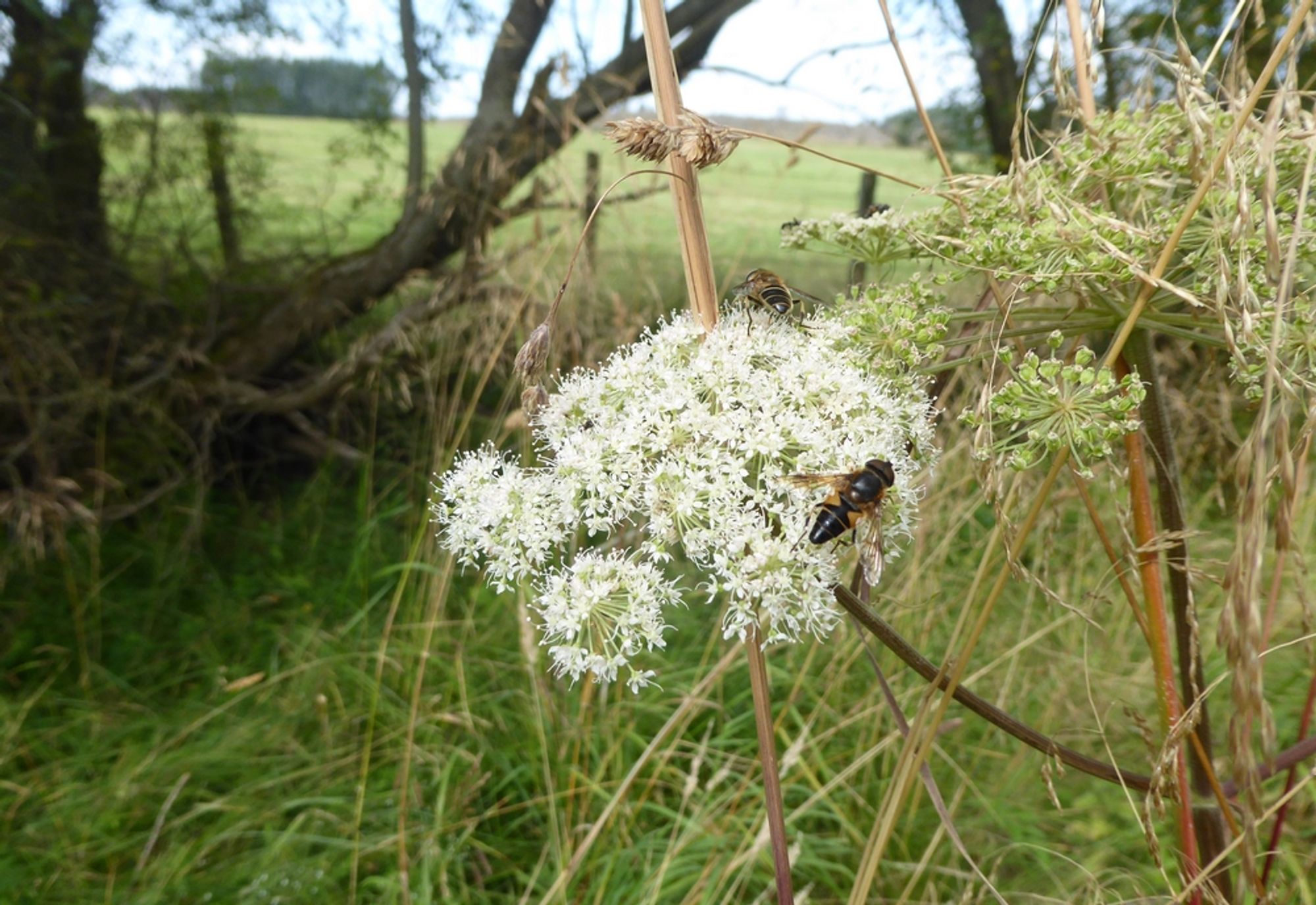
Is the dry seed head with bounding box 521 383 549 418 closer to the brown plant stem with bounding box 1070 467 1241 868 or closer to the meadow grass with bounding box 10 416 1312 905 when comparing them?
the brown plant stem with bounding box 1070 467 1241 868

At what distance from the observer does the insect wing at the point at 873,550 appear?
34.0 inches

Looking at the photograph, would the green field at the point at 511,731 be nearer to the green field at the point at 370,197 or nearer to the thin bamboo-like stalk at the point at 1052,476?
the green field at the point at 370,197

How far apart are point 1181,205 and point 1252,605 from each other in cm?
55

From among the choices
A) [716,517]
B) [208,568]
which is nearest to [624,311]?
[716,517]

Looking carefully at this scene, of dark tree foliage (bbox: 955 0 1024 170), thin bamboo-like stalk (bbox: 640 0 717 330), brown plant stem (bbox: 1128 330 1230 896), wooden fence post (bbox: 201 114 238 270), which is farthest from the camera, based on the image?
dark tree foliage (bbox: 955 0 1024 170)

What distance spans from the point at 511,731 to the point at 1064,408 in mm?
2466

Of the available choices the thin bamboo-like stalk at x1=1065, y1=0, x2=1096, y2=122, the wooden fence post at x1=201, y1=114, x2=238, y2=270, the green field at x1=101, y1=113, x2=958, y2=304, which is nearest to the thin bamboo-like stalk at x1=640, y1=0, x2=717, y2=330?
the thin bamboo-like stalk at x1=1065, y1=0, x2=1096, y2=122

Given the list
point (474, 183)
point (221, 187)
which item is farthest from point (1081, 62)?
point (221, 187)

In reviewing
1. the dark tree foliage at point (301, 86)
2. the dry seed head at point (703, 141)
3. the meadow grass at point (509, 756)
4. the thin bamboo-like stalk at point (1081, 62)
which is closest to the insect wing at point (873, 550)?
the dry seed head at point (703, 141)

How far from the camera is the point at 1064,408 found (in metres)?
0.85

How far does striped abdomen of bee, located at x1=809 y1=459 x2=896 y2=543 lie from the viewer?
2.75 feet

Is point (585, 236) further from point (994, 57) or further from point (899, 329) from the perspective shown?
point (994, 57)

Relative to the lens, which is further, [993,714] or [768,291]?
[768,291]

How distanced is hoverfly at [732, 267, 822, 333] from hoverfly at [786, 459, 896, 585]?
354 mm
